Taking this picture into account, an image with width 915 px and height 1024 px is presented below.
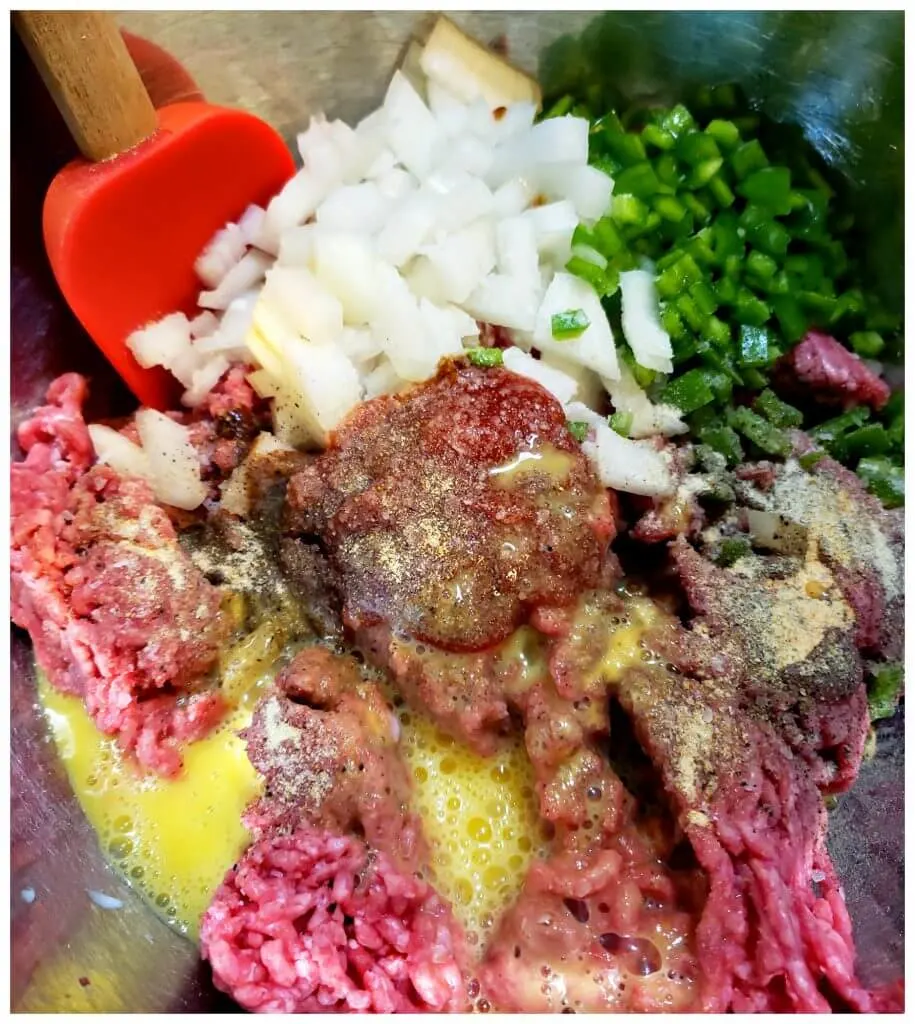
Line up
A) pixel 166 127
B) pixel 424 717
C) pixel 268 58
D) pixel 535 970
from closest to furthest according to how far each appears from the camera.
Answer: pixel 535 970, pixel 424 717, pixel 166 127, pixel 268 58

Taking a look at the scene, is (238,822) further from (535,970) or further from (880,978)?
(880,978)

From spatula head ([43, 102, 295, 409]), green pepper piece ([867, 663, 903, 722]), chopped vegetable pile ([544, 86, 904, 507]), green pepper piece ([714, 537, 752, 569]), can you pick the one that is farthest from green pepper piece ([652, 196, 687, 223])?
green pepper piece ([867, 663, 903, 722])

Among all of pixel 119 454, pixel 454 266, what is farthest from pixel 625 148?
pixel 119 454

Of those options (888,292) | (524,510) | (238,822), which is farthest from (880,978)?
(888,292)

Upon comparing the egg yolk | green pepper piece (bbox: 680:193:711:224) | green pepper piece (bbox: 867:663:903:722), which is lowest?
green pepper piece (bbox: 867:663:903:722)

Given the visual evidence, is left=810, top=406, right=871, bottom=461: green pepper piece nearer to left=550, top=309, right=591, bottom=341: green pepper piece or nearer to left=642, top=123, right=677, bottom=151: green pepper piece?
left=550, top=309, right=591, bottom=341: green pepper piece

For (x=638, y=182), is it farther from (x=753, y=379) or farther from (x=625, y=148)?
(x=753, y=379)
